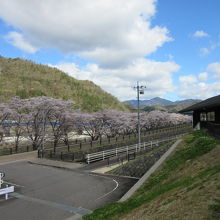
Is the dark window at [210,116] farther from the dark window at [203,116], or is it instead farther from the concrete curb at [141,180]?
the concrete curb at [141,180]

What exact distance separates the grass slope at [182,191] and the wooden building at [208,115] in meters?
2.23

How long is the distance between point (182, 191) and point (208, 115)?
16816 mm

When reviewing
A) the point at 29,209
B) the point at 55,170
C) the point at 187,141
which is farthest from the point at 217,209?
the point at 55,170

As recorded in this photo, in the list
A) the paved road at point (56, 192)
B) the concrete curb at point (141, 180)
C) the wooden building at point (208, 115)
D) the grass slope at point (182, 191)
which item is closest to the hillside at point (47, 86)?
the wooden building at point (208, 115)

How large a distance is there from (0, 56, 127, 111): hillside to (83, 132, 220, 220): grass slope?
6442 centimetres

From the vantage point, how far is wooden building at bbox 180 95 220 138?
17.9 m

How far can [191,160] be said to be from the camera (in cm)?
1334

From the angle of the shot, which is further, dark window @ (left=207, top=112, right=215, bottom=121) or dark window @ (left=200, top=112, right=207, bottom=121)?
dark window @ (left=200, top=112, right=207, bottom=121)

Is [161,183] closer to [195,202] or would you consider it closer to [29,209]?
[195,202]

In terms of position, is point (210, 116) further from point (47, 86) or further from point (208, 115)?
point (47, 86)

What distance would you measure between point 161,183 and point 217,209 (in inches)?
258

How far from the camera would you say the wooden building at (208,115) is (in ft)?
58.9

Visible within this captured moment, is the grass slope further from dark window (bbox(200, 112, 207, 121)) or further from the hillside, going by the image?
the hillside

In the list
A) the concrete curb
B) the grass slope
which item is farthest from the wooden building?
the concrete curb
